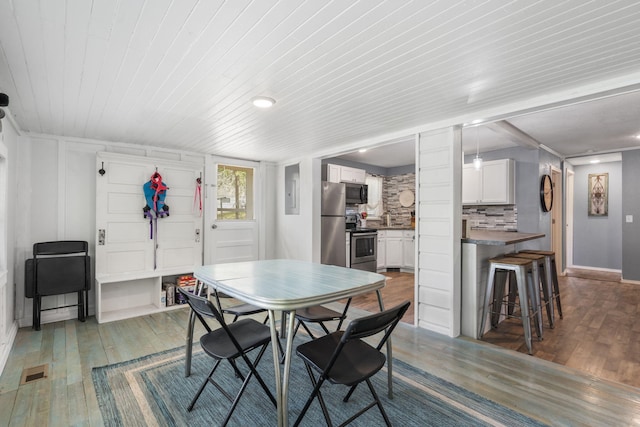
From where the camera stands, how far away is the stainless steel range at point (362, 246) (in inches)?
224

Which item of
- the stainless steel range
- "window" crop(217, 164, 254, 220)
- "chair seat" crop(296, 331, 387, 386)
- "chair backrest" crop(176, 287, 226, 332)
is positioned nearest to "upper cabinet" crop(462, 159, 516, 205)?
the stainless steel range

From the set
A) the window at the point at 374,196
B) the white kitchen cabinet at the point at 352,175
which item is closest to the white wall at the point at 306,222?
the white kitchen cabinet at the point at 352,175

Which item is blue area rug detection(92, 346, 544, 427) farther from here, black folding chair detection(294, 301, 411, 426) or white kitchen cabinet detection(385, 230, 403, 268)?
white kitchen cabinet detection(385, 230, 403, 268)

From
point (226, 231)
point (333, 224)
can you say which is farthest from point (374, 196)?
point (226, 231)

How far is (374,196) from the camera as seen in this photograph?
7039 millimetres

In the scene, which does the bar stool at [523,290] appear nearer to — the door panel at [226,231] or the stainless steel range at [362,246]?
the stainless steel range at [362,246]

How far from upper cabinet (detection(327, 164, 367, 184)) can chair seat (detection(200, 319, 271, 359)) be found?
386cm

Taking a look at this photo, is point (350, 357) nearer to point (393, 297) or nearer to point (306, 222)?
point (393, 297)

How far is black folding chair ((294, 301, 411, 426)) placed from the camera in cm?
146

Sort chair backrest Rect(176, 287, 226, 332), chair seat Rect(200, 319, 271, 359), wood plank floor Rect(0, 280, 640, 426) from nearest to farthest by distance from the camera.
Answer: chair backrest Rect(176, 287, 226, 332) < chair seat Rect(200, 319, 271, 359) < wood plank floor Rect(0, 280, 640, 426)

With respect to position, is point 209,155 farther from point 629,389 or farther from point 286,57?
point 629,389

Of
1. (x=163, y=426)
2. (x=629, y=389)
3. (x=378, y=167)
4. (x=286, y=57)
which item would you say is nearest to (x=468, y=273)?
(x=629, y=389)

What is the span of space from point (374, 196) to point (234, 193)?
3.23m

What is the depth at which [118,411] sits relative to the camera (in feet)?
6.32
